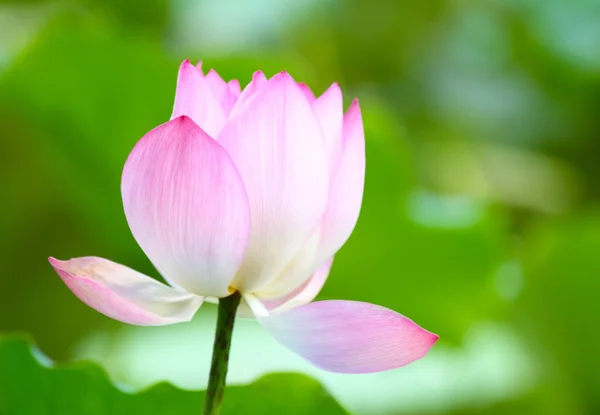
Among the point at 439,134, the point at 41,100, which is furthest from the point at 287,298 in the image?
the point at 439,134

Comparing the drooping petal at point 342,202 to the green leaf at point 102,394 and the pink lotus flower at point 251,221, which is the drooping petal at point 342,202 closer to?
the pink lotus flower at point 251,221

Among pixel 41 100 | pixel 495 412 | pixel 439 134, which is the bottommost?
pixel 495 412

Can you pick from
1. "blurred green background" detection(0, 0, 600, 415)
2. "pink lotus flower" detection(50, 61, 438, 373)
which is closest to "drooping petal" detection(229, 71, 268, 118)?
"pink lotus flower" detection(50, 61, 438, 373)

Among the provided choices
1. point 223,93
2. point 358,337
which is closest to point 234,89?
point 223,93

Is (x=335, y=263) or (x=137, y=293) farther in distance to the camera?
(x=335, y=263)

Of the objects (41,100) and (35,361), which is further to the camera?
(41,100)

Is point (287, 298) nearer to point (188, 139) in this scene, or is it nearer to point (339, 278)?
point (188, 139)

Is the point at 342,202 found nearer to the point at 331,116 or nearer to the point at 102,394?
the point at 331,116

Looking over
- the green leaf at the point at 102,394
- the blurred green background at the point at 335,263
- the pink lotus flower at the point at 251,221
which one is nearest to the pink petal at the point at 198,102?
the pink lotus flower at the point at 251,221
